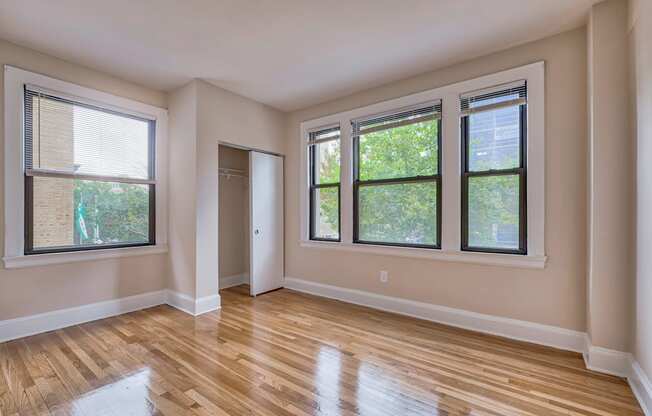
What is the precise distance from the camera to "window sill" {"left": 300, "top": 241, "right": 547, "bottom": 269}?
2707 mm

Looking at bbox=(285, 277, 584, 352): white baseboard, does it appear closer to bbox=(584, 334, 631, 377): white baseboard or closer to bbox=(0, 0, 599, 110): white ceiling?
bbox=(584, 334, 631, 377): white baseboard

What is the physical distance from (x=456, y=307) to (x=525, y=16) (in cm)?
263

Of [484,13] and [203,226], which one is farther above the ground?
[484,13]

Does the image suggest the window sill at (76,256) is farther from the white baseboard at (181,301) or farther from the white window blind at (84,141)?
the white window blind at (84,141)

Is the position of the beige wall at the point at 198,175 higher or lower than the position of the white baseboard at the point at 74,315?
higher

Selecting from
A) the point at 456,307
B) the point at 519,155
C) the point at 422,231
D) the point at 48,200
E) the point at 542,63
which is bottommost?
the point at 456,307

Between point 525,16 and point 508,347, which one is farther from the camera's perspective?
point 508,347

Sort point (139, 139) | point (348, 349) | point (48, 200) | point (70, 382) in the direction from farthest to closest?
point (139, 139)
point (48, 200)
point (348, 349)
point (70, 382)

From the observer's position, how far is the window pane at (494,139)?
2.83m

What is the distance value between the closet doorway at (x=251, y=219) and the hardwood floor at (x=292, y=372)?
1284 mm

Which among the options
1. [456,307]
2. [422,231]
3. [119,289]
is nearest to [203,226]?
[119,289]

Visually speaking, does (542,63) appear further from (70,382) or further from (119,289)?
(119,289)

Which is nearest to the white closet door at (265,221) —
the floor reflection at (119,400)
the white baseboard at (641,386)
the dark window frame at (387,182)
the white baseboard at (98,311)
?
the white baseboard at (98,311)

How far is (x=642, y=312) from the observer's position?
6.31ft
